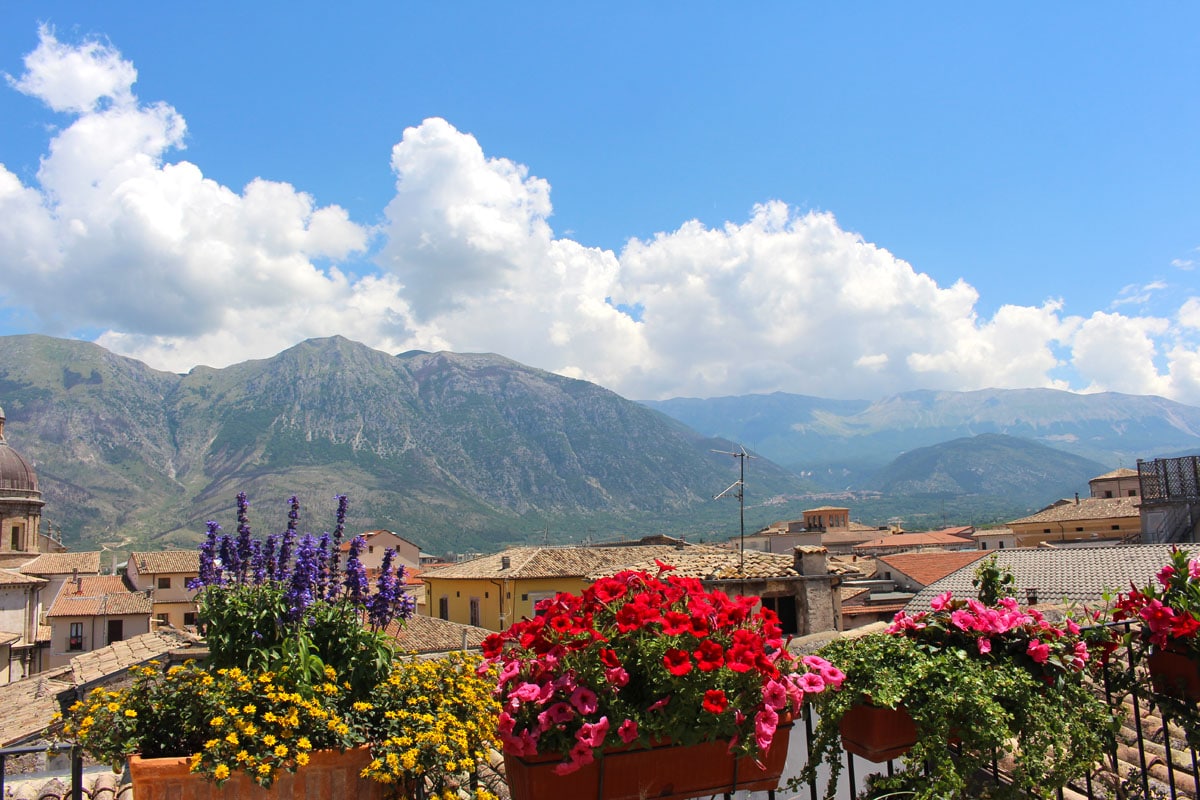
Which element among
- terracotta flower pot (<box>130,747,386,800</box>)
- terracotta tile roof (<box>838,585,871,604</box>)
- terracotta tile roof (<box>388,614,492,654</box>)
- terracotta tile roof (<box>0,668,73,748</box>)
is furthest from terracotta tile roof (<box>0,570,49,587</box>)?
terracotta flower pot (<box>130,747,386,800</box>)

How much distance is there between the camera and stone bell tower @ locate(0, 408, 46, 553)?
55.4 metres

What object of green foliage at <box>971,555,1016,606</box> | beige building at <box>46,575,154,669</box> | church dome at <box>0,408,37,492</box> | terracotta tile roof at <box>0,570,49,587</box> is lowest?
beige building at <box>46,575,154,669</box>

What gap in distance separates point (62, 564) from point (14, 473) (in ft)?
29.4

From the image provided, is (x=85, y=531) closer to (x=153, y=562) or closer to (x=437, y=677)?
(x=153, y=562)

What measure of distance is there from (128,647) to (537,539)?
572 feet

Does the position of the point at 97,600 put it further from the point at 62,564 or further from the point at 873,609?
the point at 873,609

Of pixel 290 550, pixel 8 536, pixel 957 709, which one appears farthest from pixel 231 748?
pixel 8 536

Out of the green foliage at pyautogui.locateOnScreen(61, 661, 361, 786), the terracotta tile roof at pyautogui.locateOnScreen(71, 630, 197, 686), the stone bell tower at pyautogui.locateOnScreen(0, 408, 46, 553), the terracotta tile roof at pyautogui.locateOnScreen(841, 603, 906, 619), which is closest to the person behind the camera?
the green foliage at pyautogui.locateOnScreen(61, 661, 361, 786)

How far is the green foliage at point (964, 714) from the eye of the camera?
311 cm

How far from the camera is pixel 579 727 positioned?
9.22ft

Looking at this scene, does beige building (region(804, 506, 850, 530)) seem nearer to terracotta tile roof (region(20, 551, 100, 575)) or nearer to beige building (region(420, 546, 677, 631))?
beige building (region(420, 546, 677, 631))

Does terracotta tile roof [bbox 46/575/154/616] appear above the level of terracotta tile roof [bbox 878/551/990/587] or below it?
below

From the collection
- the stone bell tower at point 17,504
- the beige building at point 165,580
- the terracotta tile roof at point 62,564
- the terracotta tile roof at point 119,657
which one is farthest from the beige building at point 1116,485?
the stone bell tower at point 17,504

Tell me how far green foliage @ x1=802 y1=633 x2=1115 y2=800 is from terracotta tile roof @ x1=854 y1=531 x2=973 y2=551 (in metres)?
81.2
